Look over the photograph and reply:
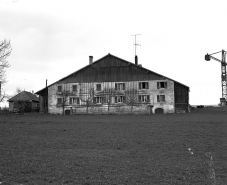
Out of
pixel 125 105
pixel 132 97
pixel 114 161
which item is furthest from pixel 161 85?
pixel 114 161

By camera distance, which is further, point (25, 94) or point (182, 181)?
point (25, 94)

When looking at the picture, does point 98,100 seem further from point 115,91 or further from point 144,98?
point 144,98

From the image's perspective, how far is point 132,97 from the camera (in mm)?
51438

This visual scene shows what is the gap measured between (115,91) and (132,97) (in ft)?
11.2

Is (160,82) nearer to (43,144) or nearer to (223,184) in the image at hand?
(43,144)

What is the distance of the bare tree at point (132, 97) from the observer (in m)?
51.2

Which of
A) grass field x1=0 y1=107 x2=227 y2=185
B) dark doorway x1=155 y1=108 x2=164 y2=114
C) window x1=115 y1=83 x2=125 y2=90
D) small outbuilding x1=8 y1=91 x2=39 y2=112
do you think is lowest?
grass field x1=0 y1=107 x2=227 y2=185

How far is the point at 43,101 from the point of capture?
58.2m

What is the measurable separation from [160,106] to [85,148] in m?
37.4

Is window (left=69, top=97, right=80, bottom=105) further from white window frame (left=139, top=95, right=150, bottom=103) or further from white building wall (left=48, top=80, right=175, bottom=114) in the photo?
white window frame (left=139, top=95, right=150, bottom=103)

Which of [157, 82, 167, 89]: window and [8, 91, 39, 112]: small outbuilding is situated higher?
[157, 82, 167, 89]: window

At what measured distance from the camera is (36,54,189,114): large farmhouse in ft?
167

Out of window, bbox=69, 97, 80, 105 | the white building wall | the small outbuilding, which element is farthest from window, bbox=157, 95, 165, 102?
the small outbuilding

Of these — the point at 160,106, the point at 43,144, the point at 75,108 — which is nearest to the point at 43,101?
the point at 75,108
